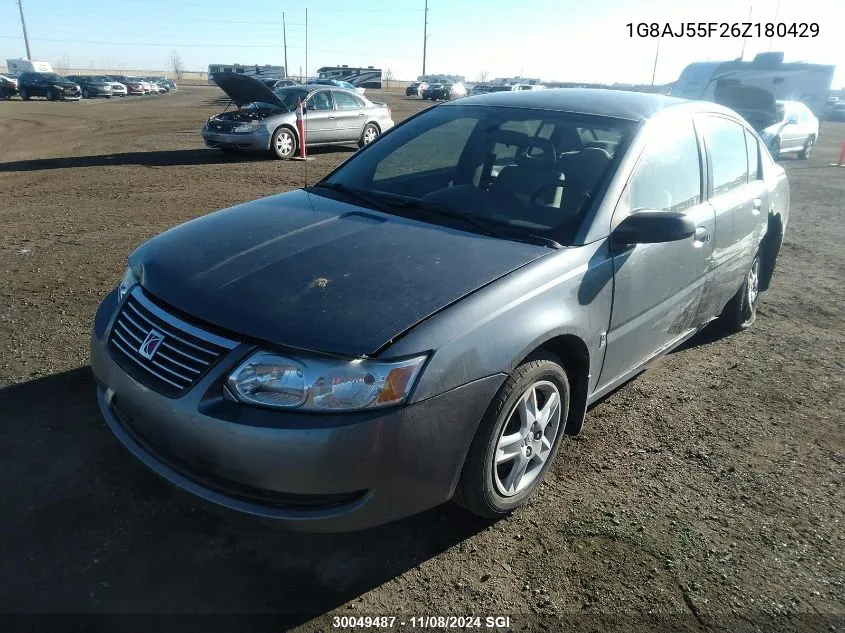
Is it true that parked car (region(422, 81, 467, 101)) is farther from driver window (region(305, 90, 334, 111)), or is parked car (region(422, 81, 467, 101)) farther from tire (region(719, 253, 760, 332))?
tire (region(719, 253, 760, 332))

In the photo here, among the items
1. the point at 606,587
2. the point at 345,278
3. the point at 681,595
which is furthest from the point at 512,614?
the point at 345,278

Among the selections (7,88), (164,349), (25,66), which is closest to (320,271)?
(164,349)

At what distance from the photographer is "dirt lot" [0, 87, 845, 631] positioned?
2.28 m

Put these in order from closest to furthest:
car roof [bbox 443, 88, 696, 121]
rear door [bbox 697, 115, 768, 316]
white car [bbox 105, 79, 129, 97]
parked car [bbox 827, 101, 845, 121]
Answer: car roof [bbox 443, 88, 696, 121] → rear door [bbox 697, 115, 768, 316] → parked car [bbox 827, 101, 845, 121] → white car [bbox 105, 79, 129, 97]

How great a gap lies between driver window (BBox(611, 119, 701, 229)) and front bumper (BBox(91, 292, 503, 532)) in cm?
139

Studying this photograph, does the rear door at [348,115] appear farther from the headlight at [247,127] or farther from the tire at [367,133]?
the headlight at [247,127]

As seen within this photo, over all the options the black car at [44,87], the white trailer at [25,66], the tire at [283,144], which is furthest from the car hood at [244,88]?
the white trailer at [25,66]

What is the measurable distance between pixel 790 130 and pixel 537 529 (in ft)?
51.8

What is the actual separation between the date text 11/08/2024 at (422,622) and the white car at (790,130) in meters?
14.2

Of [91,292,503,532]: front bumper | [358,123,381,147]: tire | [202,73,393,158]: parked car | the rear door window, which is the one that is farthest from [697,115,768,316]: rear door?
[358,123,381,147]: tire

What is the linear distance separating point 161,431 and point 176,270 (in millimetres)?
697

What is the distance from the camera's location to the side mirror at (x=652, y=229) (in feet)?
9.14

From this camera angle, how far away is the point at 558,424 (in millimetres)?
2875

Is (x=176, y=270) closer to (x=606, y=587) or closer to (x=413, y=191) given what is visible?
(x=413, y=191)
